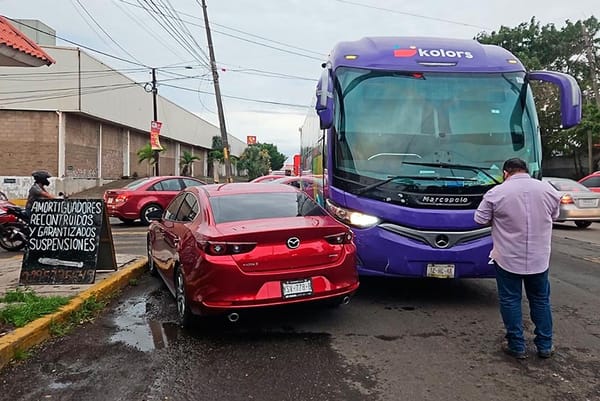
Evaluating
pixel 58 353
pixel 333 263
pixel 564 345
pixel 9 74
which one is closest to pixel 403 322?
pixel 333 263

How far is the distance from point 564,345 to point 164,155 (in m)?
40.0

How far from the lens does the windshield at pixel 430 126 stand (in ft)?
19.9

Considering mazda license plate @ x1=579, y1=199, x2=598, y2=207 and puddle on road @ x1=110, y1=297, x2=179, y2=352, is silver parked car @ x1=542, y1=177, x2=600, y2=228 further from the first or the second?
puddle on road @ x1=110, y1=297, x2=179, y2=352

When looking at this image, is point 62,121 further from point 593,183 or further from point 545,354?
point 545,354

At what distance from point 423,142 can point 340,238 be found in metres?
1.74

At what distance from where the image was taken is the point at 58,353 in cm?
473

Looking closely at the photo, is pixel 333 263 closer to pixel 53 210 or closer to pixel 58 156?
pixel 53 210

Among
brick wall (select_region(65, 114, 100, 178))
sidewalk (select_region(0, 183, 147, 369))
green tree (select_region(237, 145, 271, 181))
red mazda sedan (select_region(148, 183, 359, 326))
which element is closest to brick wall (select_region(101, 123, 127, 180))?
brick wall (select_region(65, 114, 100, 178))

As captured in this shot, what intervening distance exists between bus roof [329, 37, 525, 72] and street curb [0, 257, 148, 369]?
13.2 feet

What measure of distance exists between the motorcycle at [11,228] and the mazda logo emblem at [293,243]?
788 centimetres

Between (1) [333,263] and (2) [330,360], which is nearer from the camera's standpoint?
(2) [330,360]

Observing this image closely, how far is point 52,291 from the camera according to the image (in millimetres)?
6422

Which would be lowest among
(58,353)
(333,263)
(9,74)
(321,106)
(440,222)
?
(58,353)

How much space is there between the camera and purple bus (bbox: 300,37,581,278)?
5.80 metres
